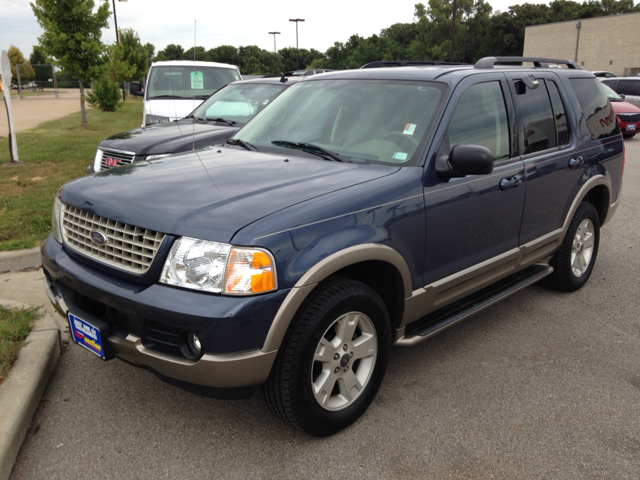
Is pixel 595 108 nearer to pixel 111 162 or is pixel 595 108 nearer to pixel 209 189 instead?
pixel 209 189

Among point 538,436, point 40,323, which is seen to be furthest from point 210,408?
point 538,436

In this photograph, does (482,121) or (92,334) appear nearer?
(92,334)

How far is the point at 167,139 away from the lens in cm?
688

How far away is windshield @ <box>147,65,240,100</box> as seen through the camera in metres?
11.0

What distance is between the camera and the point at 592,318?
466 centimetres

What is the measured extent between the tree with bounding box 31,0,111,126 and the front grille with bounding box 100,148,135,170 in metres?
12.1

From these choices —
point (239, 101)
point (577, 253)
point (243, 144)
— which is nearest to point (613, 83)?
point (239, 101)

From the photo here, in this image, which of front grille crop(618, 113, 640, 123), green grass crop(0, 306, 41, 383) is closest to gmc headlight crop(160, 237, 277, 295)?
green grass crop(0, 306, 41, 383)

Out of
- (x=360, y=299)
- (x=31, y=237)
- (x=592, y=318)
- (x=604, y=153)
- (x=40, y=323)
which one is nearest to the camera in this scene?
(x=360, y=299)

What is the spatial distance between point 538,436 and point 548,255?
197cm

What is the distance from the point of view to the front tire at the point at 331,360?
108 inches

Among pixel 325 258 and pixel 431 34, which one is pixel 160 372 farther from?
pixel 431 34

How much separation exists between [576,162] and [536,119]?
622 millimetres

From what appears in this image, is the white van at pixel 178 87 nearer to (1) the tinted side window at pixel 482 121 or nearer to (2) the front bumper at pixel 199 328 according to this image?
(1) the tinted side window at pixel 482 121
